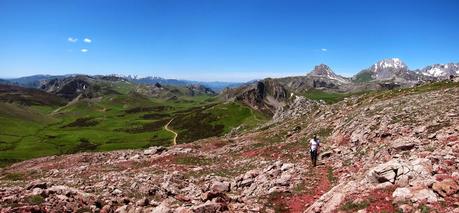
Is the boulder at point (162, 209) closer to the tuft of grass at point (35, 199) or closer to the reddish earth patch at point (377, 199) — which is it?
the tuft of grass at point (35, 199)

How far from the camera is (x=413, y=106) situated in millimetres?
51844

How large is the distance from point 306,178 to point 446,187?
13577mm

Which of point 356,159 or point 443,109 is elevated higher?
point 443,109

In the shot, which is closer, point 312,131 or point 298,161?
point 298,161

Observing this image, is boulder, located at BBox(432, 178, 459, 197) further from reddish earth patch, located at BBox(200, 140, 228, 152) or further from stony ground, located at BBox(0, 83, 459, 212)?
reddish earth patch, located at BBox(200, 140, 228, 152)

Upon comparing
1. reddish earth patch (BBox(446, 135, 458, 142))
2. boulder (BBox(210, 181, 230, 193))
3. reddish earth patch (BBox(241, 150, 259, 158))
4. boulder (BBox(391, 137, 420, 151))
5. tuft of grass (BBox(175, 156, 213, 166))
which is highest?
reddish earth patch (BBox(446, 135, 458, 142))

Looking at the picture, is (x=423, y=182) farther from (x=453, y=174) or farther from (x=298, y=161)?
(x=298, y=161)

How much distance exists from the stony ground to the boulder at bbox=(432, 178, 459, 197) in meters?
0.05

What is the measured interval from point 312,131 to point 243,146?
1081cm

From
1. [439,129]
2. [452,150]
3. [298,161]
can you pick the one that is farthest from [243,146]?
[452,150]

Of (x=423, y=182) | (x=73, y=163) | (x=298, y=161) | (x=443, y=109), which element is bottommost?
(x=73, y=163)

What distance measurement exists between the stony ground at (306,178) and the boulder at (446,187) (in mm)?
50

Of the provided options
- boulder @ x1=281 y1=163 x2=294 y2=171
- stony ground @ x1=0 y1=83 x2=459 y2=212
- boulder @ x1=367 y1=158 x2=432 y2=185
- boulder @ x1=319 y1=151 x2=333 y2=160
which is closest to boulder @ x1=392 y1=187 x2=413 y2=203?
stony ground @ x1=0 y1=83 x2=459 y2=212

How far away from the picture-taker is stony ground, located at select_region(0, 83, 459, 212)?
25109 millimetres
